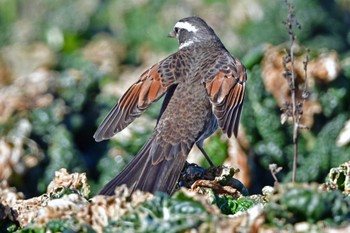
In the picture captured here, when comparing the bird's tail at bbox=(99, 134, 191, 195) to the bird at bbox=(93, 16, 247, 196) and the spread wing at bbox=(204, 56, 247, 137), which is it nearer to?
the bird at bbox=(93, 16, 247, 196)

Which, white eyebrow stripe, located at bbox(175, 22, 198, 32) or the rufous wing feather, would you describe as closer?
the rufous wing feather

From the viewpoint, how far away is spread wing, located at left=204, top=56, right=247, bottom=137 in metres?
7.69

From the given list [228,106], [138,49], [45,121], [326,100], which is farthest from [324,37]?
[228,106]

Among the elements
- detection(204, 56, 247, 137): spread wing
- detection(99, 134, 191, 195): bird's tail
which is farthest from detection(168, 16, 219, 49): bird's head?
detection(99, 134, 191, 195): bird's tail

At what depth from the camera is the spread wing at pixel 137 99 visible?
8.00 m

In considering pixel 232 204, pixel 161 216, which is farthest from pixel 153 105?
pixel 161 216

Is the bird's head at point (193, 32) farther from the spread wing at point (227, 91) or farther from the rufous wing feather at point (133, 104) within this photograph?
the rufous wing feather at point (133, 104)

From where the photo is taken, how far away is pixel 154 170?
7.12 meters

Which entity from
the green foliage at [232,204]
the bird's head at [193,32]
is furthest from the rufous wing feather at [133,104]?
the green foliage at [232,204]

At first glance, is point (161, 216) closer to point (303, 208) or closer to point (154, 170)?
point (303, 208)

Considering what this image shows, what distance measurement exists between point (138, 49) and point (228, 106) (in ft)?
22.1

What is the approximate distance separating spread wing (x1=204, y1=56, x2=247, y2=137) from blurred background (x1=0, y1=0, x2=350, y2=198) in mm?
778

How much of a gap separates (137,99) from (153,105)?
8.74 ft

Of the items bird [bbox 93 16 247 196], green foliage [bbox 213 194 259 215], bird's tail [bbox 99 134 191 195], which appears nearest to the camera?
green foliage [bbox 213 194 259 215]
